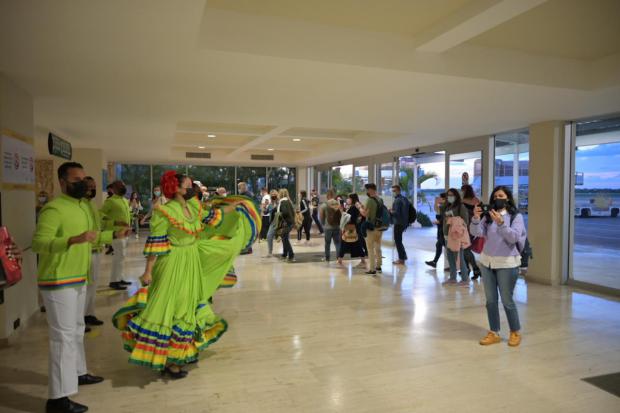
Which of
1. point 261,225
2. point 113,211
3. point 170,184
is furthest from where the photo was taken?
point 113,211

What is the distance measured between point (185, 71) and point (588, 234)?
7.39m

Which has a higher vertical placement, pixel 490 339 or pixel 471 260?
pixel 471 260

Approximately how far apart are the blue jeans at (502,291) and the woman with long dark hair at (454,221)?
2.60 m

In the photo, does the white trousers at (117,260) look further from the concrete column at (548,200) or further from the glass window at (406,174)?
the glass window at (406,174)

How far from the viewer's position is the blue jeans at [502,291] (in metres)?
4.06

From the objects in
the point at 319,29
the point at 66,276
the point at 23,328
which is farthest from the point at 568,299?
the point at 23,328

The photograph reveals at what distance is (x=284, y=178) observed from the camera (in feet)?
65.6

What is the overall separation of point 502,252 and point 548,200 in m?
3.78

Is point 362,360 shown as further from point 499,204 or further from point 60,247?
point 60,247

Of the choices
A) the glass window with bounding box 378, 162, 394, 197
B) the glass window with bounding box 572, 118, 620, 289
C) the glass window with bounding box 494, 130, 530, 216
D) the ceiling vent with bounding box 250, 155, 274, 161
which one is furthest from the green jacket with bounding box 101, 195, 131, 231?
the ceiling vent with bounding box 250, 155, 274, 161

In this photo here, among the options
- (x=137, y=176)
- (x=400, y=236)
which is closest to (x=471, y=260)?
(x=400, y=236)

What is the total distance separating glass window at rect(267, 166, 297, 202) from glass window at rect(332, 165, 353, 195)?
3.35m

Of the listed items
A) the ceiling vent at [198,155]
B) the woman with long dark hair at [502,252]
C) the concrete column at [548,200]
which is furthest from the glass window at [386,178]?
the woman with long dark hair at [502,252]

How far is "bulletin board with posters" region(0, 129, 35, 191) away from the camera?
415 centimetres
